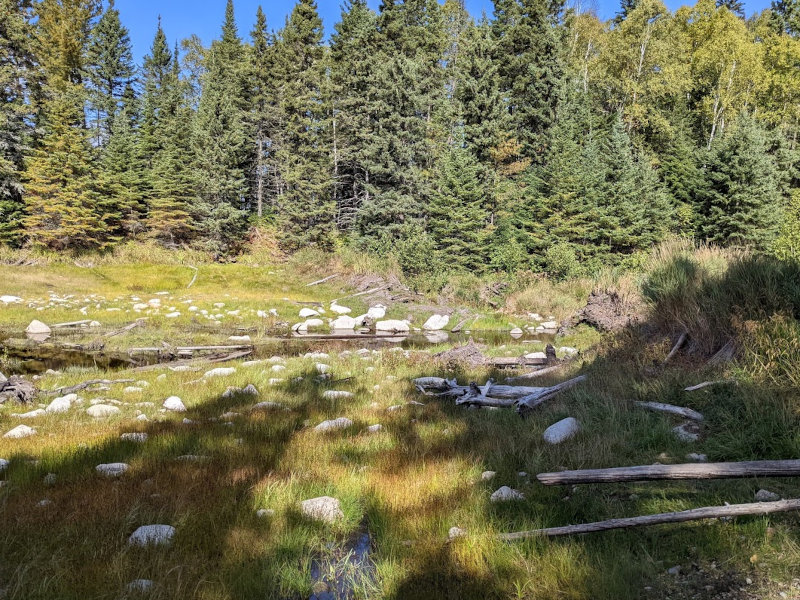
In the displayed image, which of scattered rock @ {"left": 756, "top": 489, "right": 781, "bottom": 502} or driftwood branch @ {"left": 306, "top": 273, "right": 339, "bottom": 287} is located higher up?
driftwood branch @ {"left": 306, "top": 273, "right": 339, "bottom": 287}

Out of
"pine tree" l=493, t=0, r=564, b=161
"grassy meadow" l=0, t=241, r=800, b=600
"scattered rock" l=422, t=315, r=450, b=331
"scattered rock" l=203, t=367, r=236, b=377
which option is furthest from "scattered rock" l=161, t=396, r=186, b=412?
"pine tree" l=493, t=0, r=564, b=161

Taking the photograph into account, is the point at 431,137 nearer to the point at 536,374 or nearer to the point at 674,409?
the point at 536,374

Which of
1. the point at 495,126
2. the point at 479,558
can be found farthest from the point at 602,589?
the point at 495,126

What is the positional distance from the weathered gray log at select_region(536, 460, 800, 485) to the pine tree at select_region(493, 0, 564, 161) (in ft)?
98.8

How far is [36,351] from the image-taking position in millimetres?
12625

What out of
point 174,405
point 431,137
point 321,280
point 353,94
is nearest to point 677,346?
point 174,405

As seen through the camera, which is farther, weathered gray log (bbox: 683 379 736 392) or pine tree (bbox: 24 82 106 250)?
pine tree (bbox: 24 82 106 250)

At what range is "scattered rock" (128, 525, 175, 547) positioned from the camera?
290 cm

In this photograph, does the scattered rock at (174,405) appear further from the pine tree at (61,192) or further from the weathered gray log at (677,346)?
the pine tree at (61,192)

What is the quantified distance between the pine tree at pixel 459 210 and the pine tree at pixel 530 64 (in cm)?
815

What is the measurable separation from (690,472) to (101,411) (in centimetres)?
691

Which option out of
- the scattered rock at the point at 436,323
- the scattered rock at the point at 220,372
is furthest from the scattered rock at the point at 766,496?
the scattered rock at the point at 436,323

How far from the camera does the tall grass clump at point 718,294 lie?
5.73 metres

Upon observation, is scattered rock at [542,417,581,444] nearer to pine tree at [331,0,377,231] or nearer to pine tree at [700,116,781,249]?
pine tree at [700,116,781,249]
